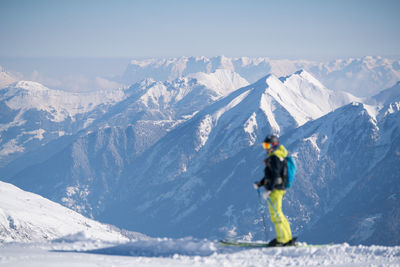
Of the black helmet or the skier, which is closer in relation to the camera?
the skier

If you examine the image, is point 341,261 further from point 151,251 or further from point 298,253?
point 151,251

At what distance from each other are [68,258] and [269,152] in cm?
1178

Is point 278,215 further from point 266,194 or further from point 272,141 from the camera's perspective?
point 272,141

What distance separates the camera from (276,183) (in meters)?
20.6

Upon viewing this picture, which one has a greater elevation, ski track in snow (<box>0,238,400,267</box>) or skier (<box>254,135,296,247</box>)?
skier (<box>254,135,296,247</box>)

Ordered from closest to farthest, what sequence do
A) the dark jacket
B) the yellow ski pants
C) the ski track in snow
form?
the ski track in snow, the dark jacket, the yellow ski pants

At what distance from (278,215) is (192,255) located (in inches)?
202

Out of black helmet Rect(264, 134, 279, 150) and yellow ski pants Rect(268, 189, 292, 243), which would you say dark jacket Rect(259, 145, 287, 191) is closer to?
black helmet Rect(264, 134, 279, 150)

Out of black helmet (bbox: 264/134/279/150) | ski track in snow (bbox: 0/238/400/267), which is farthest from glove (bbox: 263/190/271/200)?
ski track in snow (bbox: 0/238/400/267)

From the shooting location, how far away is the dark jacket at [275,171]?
20.7 metres

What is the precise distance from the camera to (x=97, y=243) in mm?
24266

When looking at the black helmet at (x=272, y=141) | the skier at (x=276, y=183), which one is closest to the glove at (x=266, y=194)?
the skier at (x=276, y=183)

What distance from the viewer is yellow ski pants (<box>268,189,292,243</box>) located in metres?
21.4

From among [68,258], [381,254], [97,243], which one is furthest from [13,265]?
[381,254]
